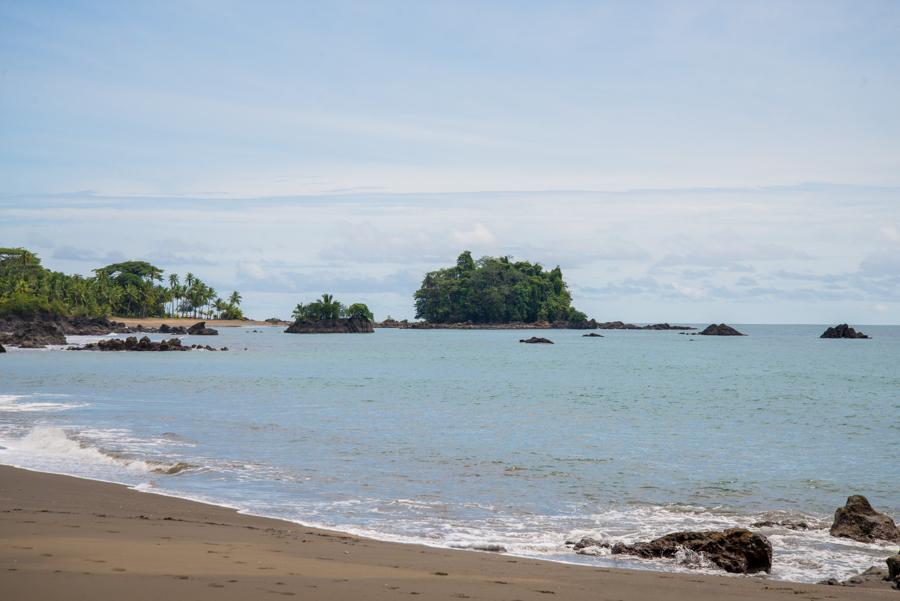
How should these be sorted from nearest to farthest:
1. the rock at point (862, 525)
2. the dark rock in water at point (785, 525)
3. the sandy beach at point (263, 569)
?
the sandy beach at point (263, 569) < the rock at point (862, 525) < the dark rock in water at point (785, 525)

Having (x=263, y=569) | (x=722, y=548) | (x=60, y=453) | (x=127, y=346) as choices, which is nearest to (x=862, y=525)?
(x=722, y=548)

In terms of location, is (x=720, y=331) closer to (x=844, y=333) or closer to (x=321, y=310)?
(x=844, y=333)

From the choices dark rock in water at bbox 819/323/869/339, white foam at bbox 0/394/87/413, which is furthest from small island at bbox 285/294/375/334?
white foam at bbox 0/394/87/413

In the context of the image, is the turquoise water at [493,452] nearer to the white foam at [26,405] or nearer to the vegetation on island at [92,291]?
the white foam at [26,405]

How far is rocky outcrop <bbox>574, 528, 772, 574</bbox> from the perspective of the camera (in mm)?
10531

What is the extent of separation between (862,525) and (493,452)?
10.6 meters

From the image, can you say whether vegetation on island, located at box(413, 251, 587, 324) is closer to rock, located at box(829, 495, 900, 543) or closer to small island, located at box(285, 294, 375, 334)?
small island, located at box(285, 294, 375, 334)

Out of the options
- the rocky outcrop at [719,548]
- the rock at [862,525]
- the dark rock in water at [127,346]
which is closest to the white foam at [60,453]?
the rocky outcrop at [719,548]

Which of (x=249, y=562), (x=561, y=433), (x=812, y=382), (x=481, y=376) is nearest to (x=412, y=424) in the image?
(x=561, y=433)

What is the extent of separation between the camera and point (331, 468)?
1856 cm

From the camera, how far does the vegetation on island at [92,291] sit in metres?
117

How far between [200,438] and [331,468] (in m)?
6.55

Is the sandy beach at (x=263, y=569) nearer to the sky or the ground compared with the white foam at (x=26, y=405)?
nearer to the sky

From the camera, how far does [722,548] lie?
35.5ft
